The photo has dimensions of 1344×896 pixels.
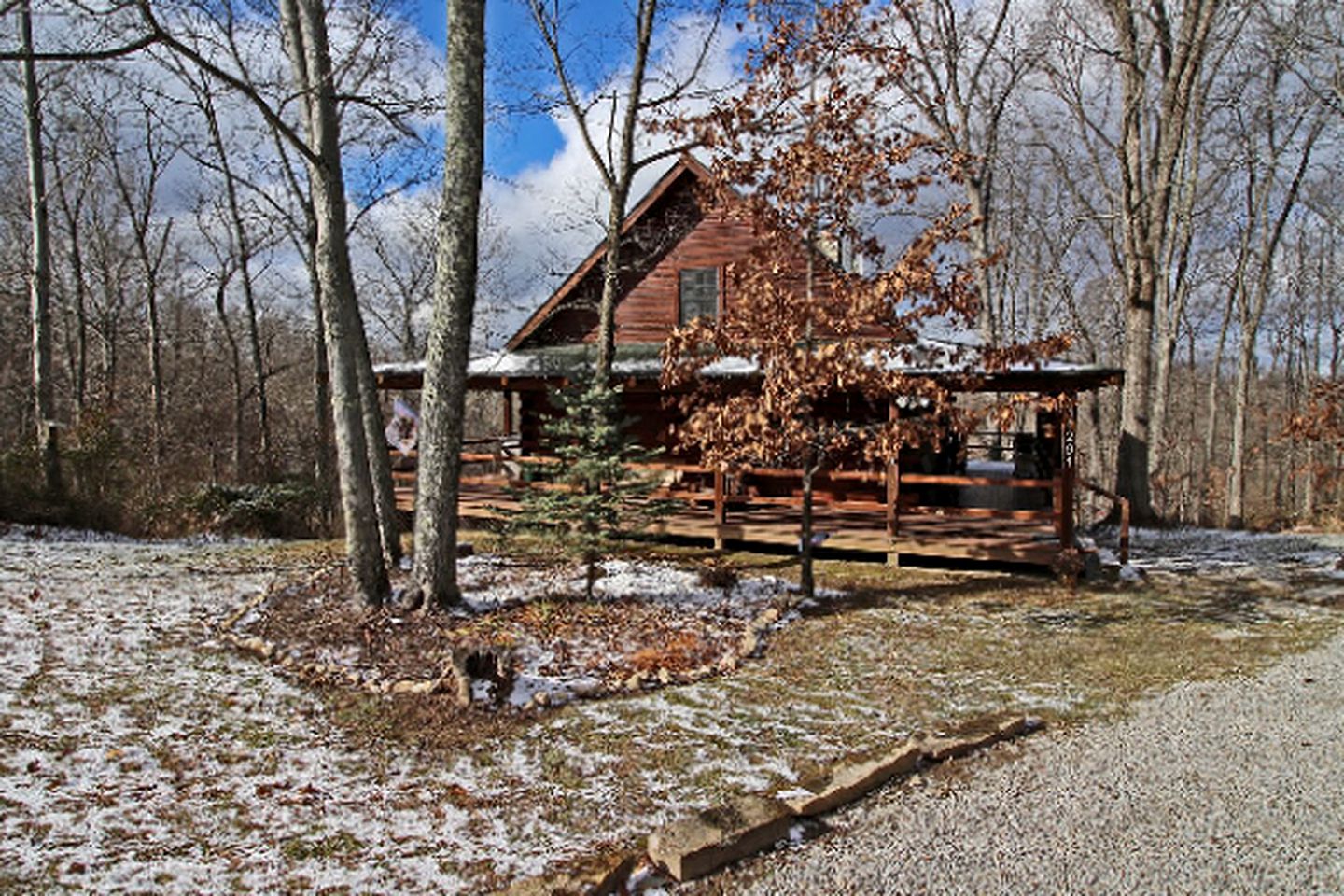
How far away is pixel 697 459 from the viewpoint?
15.9m

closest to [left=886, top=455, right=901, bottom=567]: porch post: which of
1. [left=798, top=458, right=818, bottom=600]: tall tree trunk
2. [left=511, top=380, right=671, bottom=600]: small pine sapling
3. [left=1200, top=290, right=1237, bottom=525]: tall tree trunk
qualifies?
[left=798, top=458, right=818, bottom=600]: tall tree trunk

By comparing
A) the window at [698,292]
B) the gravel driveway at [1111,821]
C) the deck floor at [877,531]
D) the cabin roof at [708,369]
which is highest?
the window at [698,292]

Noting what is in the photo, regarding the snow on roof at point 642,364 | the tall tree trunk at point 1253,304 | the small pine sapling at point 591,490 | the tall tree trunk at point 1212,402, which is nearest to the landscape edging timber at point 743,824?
the small pine sapling at point 591,490

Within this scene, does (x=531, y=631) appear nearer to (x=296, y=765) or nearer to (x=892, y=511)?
(x=296, y=765)

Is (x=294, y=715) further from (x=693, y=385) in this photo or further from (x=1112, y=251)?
(x=1112, y=251)

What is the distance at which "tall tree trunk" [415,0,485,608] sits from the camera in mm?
7477

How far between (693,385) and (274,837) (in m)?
10.3

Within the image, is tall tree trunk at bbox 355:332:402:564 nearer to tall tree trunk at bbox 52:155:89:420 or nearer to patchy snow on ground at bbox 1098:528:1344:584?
patchy snow on ground at bbox 1098:528:1344:584

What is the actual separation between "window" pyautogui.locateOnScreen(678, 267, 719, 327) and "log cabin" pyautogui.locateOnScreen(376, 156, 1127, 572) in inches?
1.0

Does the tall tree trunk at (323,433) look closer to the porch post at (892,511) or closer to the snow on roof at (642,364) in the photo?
the snow on roof at (642,364)

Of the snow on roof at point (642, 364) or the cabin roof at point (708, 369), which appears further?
the cabin roof at point (708, 369)

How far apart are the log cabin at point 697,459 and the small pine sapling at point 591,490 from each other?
1.28 metres

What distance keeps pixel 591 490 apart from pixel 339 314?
10.1ft

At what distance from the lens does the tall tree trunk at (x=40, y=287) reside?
1306cm
